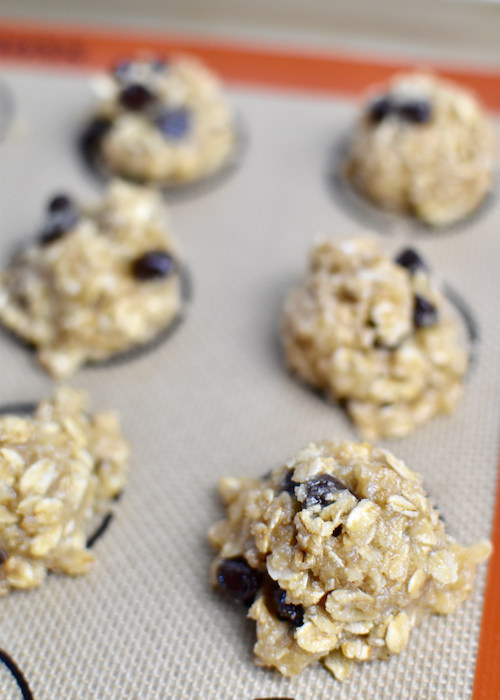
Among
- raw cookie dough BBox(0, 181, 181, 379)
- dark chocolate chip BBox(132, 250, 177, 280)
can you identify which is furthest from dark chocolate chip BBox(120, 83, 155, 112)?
dark chocolate chip BBox(132, 250, 177, 280)

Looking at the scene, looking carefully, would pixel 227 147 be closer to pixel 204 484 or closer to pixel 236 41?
pixel 236 41

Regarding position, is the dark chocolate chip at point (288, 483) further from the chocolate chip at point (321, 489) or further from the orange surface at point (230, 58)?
the orange surface at point (230, 58)

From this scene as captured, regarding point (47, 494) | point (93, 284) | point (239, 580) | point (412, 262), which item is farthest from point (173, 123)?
point (239, 580)

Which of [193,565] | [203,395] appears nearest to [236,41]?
[203,395]

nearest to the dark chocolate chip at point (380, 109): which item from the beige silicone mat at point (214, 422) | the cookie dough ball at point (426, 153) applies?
the cookie dough ball at point (426, 153)

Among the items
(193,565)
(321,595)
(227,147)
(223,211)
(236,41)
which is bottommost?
(193,565)
